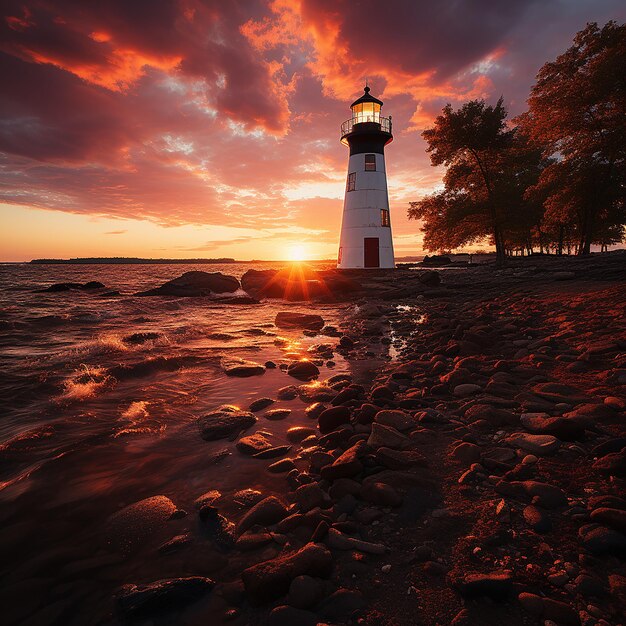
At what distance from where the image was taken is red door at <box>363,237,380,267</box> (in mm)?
28781

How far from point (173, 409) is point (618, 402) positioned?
5752 millimetres

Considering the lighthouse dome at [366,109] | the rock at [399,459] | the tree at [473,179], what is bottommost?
the rock at [399,459]

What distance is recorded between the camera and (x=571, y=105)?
17750mm

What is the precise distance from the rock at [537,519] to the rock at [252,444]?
2.67 metres

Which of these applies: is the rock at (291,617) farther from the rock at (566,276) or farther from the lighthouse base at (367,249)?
the lighthouse base at (367,249)

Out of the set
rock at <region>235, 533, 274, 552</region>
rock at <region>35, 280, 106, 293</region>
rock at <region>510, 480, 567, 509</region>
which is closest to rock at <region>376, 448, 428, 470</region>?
rock at <region>510, 480, 567, 509</region>

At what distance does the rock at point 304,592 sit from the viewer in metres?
2.05

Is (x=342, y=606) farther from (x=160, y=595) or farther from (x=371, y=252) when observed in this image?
(x=371, y=252)

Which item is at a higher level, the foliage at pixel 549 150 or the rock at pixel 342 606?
the foliage at pixel 549 150

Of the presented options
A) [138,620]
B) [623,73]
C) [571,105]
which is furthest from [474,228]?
[138,620]

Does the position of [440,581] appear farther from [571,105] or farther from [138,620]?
[571,105]

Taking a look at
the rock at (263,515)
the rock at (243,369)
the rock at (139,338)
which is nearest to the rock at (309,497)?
the rock at (263,515)

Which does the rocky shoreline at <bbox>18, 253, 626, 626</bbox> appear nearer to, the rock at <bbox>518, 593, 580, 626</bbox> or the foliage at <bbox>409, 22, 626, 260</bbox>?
the rock at <bbox>518, 593, 580, 626</bbox>

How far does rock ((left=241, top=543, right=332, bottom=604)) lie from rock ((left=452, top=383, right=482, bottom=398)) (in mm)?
3292
